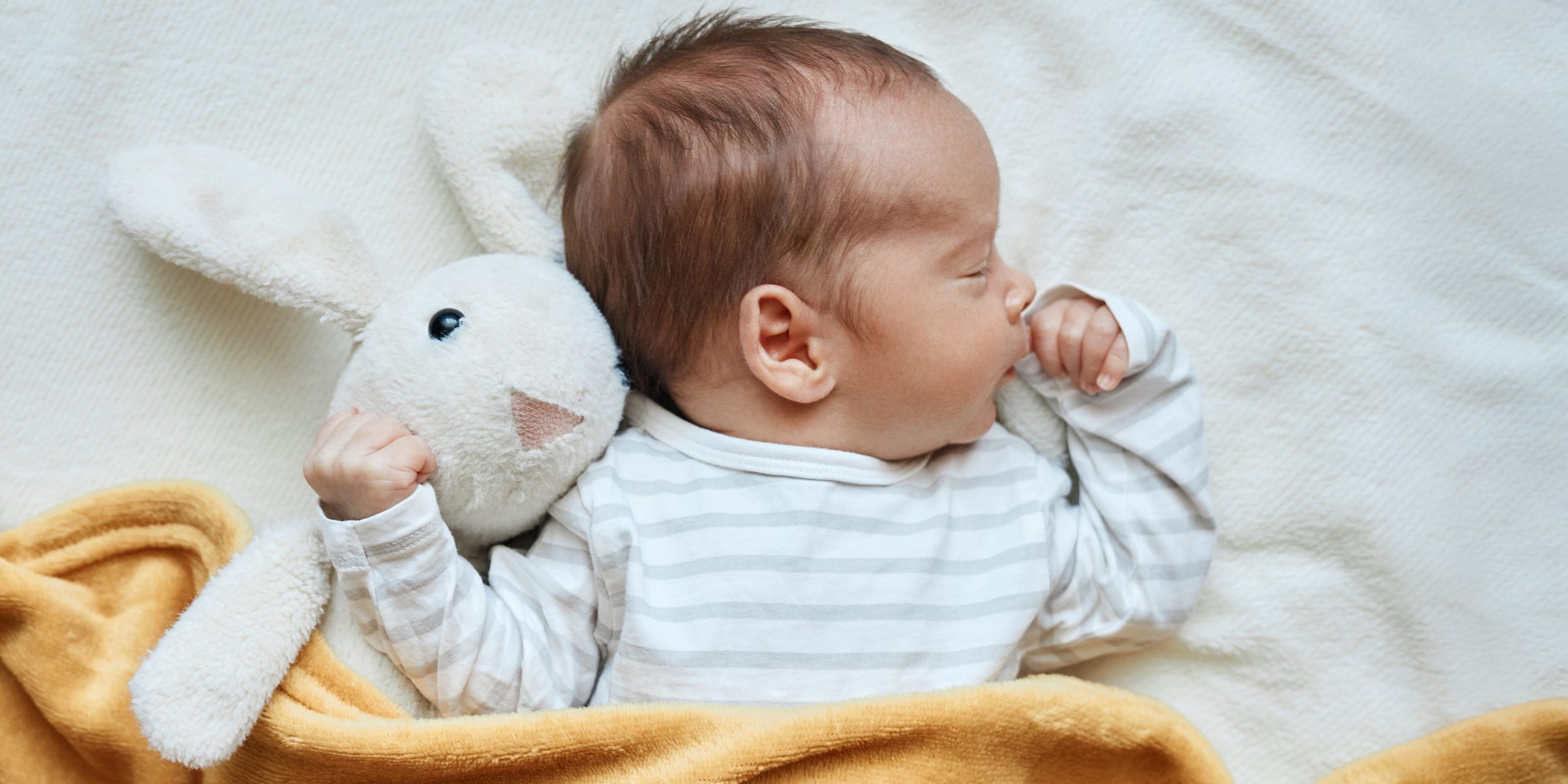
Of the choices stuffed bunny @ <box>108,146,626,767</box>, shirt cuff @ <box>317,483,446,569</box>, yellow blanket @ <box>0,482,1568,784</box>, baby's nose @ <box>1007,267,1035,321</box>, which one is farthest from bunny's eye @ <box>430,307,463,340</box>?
baby's nose @ <box>1007,267,1035,321</box>

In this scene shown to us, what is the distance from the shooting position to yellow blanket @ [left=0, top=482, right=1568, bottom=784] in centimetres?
82

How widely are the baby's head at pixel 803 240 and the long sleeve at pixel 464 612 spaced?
222mm

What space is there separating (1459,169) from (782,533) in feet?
2.53

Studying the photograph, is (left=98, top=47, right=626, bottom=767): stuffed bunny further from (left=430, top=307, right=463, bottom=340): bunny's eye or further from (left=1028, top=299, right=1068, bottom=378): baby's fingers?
(left=1028, top=299, right=1068, bottom=378): baby's fingers

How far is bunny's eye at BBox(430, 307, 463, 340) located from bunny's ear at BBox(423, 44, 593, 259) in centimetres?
14

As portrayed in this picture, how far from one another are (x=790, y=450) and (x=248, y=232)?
1.65 ft

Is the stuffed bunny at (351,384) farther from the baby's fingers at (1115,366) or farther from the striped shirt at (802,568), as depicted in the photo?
the baby's fingers at (1115,366)

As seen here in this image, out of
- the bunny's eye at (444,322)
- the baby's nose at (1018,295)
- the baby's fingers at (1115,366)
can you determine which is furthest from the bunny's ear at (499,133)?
the baby's fingers at (1115,366)

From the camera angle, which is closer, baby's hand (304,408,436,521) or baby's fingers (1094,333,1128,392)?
baby's hand (304,408,436,521)

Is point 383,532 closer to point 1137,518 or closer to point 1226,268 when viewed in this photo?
point 1137,518

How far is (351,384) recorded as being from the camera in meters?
0.87

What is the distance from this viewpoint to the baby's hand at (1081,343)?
96 cm

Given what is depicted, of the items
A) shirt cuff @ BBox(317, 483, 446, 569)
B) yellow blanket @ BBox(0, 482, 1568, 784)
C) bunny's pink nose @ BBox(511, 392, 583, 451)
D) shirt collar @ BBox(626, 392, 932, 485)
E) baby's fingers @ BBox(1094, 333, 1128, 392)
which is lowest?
yellow blanket @ BBox(0, 482, 1568, 784)

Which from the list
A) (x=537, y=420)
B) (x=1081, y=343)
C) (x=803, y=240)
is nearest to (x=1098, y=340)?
(x=1081, y=343)
